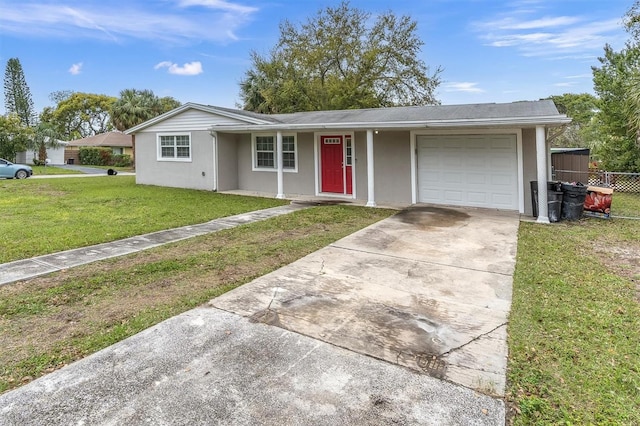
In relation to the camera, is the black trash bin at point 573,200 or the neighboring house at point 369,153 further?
the neighboring house at point 369,153

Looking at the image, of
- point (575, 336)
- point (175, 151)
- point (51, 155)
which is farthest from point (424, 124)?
point (51, 155)

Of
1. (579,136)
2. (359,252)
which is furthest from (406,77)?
(359,252)

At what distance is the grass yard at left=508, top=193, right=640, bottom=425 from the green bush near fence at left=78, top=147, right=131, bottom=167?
131 feet

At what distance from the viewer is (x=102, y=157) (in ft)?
126

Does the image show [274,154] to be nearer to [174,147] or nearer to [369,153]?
Answer: [369,153]

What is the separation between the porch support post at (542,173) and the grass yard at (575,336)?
93.7 inches

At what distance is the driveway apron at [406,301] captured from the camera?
3084 mm

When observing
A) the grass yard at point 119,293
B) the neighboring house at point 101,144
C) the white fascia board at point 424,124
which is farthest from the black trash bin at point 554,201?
the neighboring house at point 101,144

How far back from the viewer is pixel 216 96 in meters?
37.4

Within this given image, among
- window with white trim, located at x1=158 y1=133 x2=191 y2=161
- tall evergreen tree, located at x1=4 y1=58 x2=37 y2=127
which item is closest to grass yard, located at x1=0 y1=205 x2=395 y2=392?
window with white trim, located at x1=158 y1=133 x2=191 y2=161

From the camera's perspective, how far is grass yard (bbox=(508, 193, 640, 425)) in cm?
242

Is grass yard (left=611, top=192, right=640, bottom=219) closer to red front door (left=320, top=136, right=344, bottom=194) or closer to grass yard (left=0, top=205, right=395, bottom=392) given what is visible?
red front door (left=320, top=136, right=344, bottom=194)

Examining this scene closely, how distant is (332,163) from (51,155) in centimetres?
3666

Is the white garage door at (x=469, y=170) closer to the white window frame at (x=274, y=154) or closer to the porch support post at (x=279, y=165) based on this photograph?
the white window frame at (x=274, y=154)
